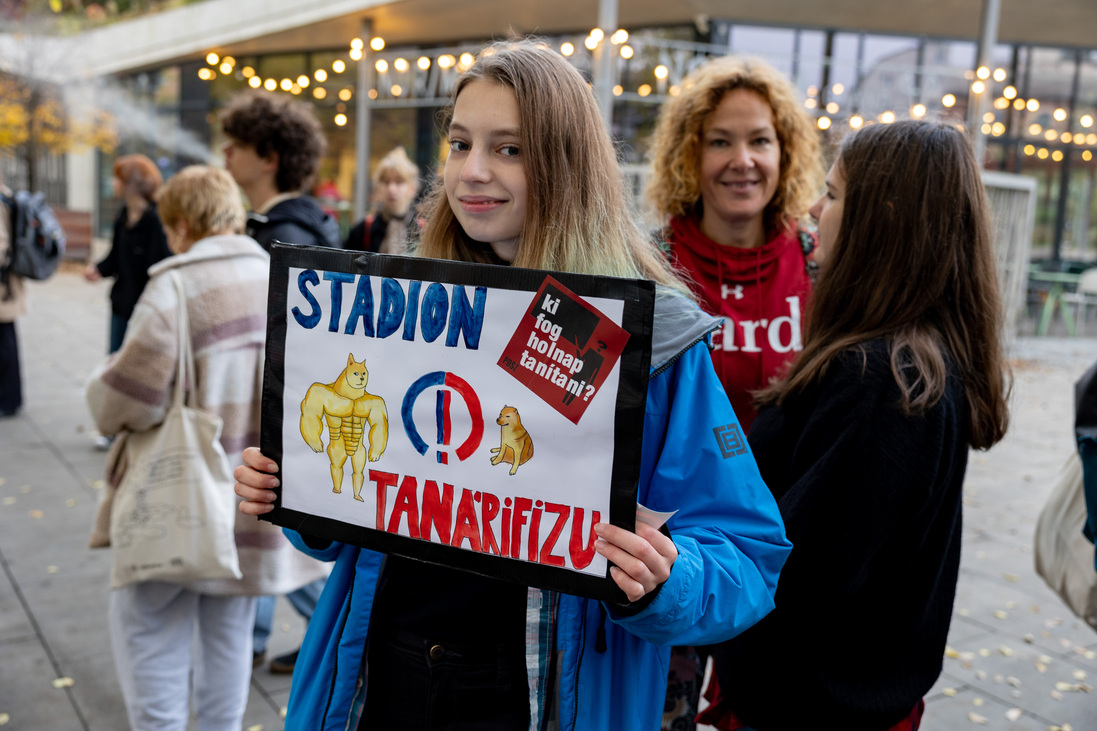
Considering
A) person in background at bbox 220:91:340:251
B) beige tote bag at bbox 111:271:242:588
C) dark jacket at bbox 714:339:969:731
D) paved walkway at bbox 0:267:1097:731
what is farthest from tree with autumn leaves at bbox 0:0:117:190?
dark jacket at bbox 714:339:969:731

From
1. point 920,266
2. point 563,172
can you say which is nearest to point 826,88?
point 920,266

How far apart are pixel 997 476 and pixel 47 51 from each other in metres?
27.3

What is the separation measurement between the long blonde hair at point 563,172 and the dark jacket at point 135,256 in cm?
588

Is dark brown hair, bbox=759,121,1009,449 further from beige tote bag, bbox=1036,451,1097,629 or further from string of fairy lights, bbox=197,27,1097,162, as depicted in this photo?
string of fairy lights, bbox=197,27,1097,162

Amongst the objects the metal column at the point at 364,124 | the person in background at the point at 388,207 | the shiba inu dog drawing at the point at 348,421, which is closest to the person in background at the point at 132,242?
the person in background at the point at 388,207

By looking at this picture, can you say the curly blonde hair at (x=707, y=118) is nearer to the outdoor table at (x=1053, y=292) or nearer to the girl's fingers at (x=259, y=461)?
the girl's fingers at (x=259, y=461)

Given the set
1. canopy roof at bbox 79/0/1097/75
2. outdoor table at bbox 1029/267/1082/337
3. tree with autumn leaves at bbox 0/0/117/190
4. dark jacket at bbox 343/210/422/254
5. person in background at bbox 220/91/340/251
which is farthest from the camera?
tree with autumn leaves at bbox 0/0/117/190

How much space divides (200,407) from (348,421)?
1763mm

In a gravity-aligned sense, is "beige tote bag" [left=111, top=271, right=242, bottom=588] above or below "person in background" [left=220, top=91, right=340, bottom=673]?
below

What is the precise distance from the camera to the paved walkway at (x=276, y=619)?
382 centimetres

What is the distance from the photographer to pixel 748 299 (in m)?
2.74

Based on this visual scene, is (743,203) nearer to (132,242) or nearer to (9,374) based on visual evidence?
(132,242)

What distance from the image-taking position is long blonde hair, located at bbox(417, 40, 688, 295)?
5.22 ft

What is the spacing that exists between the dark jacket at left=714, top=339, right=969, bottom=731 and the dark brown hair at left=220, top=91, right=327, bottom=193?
2835 mm
